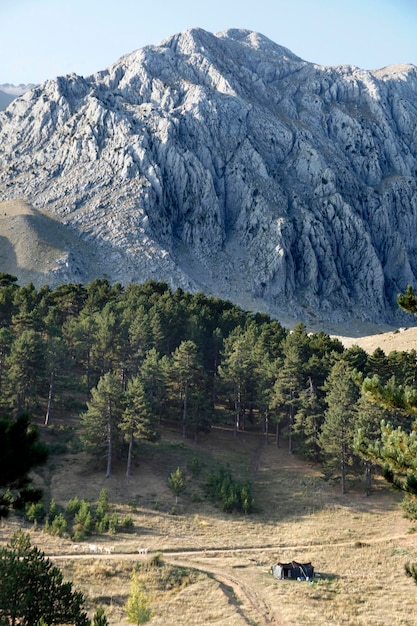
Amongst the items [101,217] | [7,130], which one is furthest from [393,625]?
[7,130]

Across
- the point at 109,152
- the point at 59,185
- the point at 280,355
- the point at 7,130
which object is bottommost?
the point at 280,355

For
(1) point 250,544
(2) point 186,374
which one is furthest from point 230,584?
(2) point 186,374

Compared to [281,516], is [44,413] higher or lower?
higher

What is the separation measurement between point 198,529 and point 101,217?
140 meters

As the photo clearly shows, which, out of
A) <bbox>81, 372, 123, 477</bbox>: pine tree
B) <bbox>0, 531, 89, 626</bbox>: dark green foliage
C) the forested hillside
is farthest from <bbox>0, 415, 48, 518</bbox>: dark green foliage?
<bbox>81, 372, 123, 477</bbox>: pine tree

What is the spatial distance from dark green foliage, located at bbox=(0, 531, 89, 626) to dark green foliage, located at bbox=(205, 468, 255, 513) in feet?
86.6

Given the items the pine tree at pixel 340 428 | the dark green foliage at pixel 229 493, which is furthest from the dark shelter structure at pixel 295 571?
the pine tree at pixel 340 428

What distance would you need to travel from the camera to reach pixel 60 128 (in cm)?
19000

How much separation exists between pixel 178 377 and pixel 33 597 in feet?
125

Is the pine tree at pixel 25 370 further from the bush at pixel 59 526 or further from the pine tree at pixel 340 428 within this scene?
the pine tree at pixel 340 428

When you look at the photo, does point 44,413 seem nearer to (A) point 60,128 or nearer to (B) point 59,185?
(B) point 59,185

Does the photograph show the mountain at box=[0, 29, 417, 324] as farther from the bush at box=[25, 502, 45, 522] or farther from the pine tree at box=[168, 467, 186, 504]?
the bush at box=[25, 502, 45, 522]

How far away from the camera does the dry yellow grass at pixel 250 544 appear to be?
31.6 meters

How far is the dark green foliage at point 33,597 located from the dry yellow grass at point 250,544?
871 centimetres
